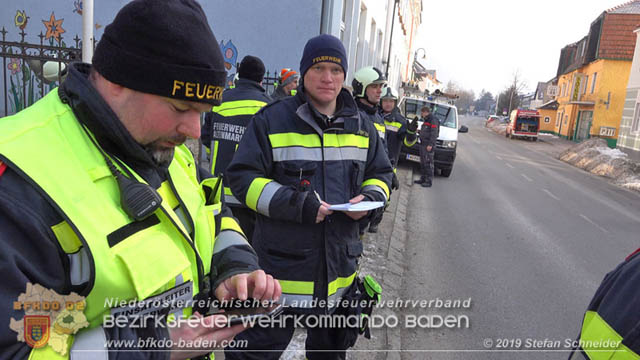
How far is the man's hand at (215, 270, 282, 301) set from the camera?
1310mm

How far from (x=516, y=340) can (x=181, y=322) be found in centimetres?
353

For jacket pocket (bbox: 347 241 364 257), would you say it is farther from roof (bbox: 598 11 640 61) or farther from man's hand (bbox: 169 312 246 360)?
roof (bbox: 598 11 640 61)

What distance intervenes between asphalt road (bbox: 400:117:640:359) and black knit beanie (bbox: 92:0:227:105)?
10.0ft

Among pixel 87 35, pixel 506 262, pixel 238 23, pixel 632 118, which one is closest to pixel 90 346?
pixel 87 35

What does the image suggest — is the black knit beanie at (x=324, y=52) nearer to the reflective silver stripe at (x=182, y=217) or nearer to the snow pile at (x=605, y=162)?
the reflective silver stripe at (x=182, y=217)

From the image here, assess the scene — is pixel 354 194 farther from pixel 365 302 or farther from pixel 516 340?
pixel 516 340

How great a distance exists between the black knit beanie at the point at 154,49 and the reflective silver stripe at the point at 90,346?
60 centimetres

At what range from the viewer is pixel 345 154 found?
2.43m

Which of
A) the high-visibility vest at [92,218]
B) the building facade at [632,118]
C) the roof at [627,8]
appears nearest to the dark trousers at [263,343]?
the high-visibility vest at [92,218]

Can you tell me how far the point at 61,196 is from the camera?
35.2 inches

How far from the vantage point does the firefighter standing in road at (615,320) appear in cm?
129

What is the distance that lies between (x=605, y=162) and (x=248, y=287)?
19.9m

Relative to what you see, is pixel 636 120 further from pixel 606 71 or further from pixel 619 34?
pixel 619 34

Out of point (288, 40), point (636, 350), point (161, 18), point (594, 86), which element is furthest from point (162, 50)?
point (594, 86)
